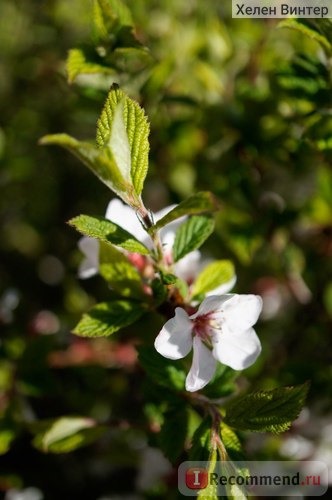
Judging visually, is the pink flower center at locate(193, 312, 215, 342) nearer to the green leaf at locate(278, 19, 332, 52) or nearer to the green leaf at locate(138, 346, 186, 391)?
the green leaf at locate(138, 346, 186, 391)

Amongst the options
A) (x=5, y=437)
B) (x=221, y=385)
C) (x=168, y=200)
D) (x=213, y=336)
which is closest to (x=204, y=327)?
(x=213, y=336)

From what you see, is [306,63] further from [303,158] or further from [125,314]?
[125,314]

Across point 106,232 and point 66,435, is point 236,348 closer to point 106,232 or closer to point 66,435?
point 106,232

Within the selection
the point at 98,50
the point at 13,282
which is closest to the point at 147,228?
the point at 98,50

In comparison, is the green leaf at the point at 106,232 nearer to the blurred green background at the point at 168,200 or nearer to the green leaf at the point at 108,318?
the green leaf at the point at 108,318

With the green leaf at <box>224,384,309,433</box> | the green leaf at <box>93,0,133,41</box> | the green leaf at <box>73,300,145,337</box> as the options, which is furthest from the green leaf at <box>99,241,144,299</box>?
the green leaf at <box>93,0,133,41</box>

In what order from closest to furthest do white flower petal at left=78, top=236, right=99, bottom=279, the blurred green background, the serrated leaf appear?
1. the serrated leaf
2. white flower petal at left=78, top=236, right=99, bottom=279
3. the blurred green background
